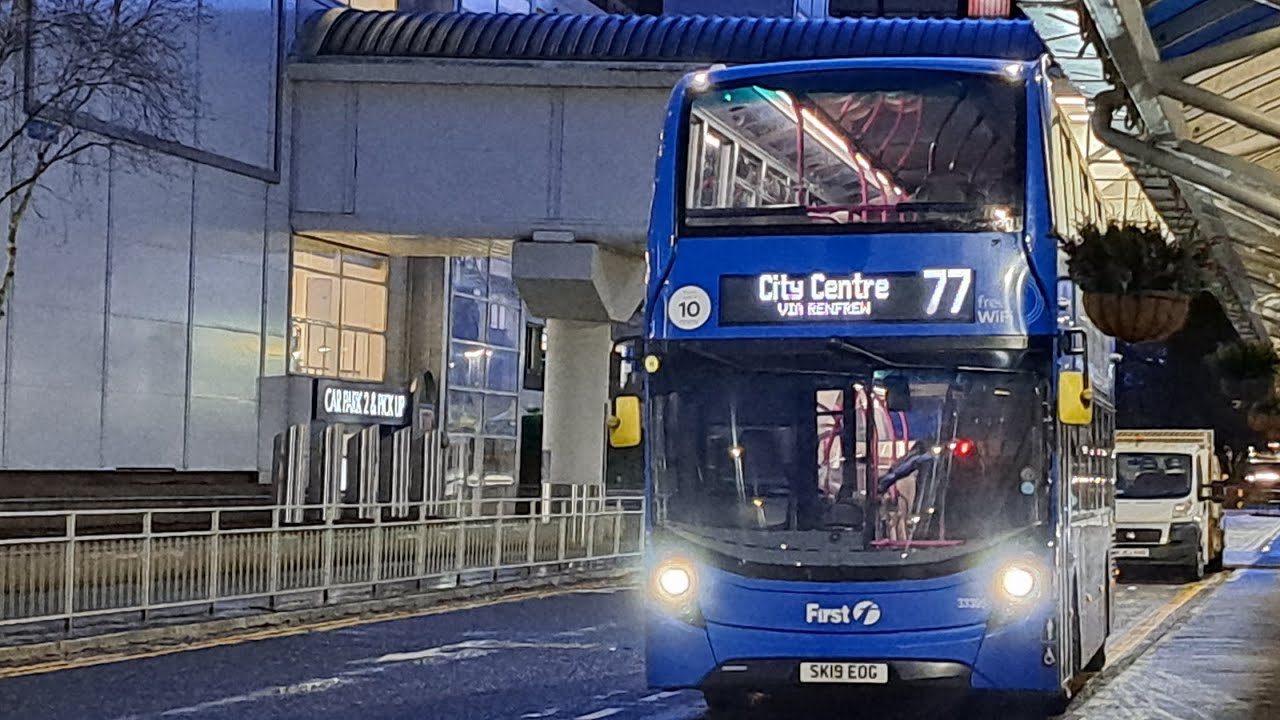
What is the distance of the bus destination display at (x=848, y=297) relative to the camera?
12.8 metres

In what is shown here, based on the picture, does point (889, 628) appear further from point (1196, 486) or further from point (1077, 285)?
point (1196, 486)

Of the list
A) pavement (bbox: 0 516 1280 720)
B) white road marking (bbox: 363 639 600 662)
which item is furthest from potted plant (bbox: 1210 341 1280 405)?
white road marking (bbox: 363 639 600 662)

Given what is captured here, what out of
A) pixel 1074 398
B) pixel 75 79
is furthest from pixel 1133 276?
pixel 75 79

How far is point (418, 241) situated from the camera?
3600 cm

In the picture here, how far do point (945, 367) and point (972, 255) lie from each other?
30.0 inches

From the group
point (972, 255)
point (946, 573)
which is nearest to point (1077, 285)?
point (972, 255)

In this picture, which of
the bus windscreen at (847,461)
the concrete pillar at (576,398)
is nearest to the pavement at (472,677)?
the bus windscreen at (847,461)

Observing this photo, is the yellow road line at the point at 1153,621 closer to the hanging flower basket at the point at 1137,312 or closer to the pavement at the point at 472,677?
the pavement at the point at 472,677

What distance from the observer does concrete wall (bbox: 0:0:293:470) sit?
92.3 ft

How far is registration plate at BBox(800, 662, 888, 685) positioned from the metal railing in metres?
3.51

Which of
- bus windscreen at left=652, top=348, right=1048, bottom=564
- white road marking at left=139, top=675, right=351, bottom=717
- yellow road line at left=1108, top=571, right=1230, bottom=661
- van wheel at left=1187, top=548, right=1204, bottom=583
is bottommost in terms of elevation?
yellow road line at left=1108, top=571, right=1230, bottom=661

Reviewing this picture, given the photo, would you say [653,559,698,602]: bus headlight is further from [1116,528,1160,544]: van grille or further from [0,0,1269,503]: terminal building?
[1116,528,1160,544]: van grille

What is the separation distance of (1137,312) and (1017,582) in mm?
2038

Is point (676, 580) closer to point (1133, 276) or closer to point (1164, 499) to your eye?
point (1133, 276)
